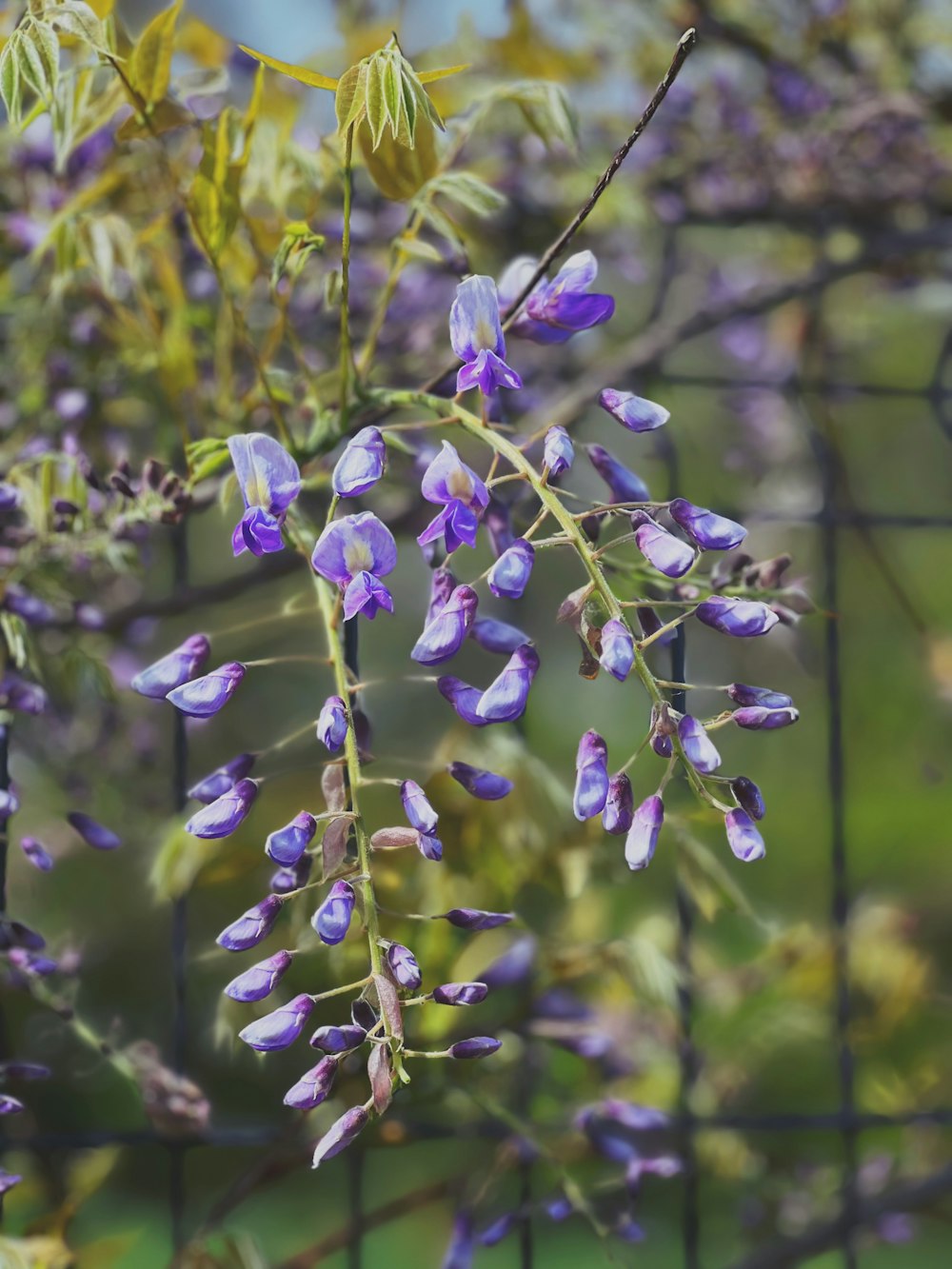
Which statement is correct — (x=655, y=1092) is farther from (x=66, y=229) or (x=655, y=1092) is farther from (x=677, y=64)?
(x=677, y=64)

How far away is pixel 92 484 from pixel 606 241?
101cm

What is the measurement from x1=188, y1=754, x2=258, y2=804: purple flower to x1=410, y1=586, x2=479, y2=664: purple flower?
Answer: 0.51 feet

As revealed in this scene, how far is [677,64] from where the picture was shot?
595 millimetres

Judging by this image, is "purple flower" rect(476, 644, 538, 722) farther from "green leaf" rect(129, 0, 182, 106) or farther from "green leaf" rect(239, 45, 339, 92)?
"green leaf" rect(129, 0, 182, 106)

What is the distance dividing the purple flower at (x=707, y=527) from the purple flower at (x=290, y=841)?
0.23 m

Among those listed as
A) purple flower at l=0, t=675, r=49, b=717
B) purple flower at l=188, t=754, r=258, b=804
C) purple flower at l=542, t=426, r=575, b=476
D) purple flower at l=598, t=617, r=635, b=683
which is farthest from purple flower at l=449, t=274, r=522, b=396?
purple flower at l=0, t=675, r=49, b=717

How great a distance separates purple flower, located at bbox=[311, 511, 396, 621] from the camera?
60 centimetres

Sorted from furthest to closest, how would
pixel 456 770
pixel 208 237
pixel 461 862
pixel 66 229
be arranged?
pixel 461 862 < pixel 66 229 < pixel 208 237 < pixel 456 770

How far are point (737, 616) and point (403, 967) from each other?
23cm

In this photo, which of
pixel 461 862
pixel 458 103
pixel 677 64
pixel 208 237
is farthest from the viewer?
pixel 458 103

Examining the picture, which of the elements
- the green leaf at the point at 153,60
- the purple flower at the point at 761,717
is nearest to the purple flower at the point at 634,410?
the purple flower at the point at 761,717

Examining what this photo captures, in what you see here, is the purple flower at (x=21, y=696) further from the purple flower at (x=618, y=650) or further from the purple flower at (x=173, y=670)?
the purple flower at (x=618, y=650)

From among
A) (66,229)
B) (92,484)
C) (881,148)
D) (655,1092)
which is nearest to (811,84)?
(881,148)

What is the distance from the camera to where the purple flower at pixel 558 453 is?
603 millimetres
